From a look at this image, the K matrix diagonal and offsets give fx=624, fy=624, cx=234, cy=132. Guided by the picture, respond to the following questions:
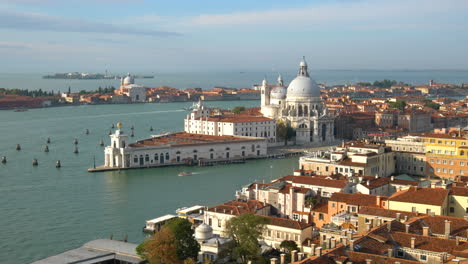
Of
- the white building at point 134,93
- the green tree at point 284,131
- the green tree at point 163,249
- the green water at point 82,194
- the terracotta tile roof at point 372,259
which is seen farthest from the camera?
the white building at point 134,93

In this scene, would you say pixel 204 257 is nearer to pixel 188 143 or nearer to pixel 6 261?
pixel 6 261

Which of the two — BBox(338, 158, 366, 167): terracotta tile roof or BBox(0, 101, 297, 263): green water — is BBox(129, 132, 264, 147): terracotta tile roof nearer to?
BBox(0, 101, 297, 263): green water

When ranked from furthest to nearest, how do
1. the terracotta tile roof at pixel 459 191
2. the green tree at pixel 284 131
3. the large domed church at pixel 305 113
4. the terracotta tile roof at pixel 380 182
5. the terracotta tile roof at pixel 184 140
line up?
1. the large domed church at pixel 305 113
2. the green tree at pixel 284 131
3. the terracotta tile roof at pixel 184 140
4. the terracotta tile roof at pixel 380 182
5. the terracotta tile roof at pixel 459 191

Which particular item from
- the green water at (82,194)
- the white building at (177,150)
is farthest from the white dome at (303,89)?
the green water at (82,194)

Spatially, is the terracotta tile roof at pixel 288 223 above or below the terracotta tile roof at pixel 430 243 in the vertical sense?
below

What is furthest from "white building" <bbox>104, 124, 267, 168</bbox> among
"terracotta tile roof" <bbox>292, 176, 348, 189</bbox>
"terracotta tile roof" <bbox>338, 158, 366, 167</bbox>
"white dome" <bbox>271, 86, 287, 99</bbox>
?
"terracotta tile roof" <bbox>292, 176, 348, 189</bbox>

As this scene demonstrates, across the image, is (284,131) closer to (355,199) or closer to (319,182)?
(319,182)

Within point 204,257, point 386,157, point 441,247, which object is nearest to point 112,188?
point 386,157

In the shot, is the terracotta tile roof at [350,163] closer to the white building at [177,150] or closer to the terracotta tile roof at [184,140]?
the white building at [177,150]
